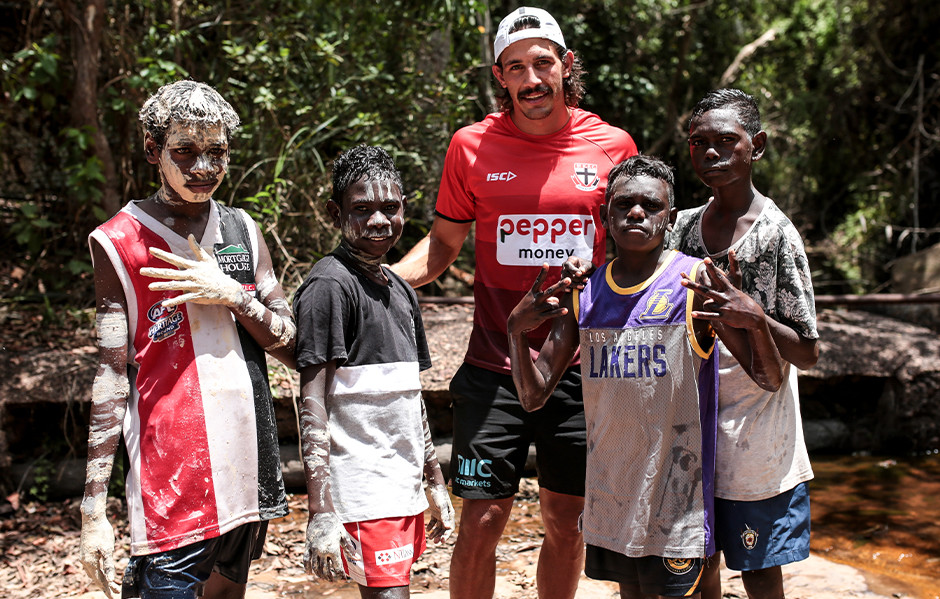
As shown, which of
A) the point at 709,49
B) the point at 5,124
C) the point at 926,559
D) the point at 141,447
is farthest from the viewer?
the point at 709,49

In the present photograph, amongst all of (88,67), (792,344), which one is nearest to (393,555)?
(792,344)

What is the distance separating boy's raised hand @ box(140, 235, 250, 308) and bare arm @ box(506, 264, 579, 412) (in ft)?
2.40

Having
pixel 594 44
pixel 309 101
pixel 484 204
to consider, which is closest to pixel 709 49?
pixel 594 44

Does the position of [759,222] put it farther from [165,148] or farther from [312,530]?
[165,148]

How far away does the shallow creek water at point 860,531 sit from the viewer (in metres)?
3.54

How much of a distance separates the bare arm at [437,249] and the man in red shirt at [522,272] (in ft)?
0.22

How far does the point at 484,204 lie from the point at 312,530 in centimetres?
122

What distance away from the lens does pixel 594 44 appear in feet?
30.8

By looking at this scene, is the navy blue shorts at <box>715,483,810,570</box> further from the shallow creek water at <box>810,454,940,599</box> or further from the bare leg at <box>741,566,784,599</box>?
the shallow creek water at <box>810,454,940,599</box>

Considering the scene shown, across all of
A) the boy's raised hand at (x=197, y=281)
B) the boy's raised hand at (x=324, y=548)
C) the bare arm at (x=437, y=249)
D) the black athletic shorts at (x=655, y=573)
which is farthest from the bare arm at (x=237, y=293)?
the black athletic shorts at (x=655, y=573)

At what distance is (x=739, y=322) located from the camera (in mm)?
2049

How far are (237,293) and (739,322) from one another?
1270 mm

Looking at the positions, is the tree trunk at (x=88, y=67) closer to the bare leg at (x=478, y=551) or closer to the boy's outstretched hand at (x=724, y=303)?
the bare leg at (x=478, y=551)

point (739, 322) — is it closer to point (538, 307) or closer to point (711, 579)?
point (538, 307)
